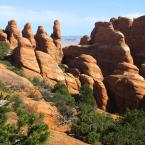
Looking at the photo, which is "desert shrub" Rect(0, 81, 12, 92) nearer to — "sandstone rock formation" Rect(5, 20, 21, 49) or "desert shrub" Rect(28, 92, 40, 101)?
"desert shrub" Rect(28, 92, 40, 101)

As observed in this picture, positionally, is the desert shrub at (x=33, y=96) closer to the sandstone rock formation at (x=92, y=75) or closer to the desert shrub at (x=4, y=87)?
the desert shrub at (x=4, y=87)

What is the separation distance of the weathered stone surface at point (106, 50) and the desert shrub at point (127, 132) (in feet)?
80.0

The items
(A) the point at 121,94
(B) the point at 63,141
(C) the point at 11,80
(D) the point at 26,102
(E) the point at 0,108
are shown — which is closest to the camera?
(E) the point at 0,108

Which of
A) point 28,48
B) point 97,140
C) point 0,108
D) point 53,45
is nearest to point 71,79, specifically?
point 28,48

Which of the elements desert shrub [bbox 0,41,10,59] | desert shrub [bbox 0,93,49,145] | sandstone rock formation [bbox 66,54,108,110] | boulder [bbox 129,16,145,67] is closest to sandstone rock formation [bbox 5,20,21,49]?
desert shrub [bbox 0,41,10,59]

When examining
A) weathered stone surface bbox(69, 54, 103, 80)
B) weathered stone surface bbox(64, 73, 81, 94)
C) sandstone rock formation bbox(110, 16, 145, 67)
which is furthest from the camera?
sandstone rock formation bbox(110, 16, 145, 67)

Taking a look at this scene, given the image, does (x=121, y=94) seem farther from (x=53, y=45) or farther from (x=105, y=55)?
(x=53, y=45)

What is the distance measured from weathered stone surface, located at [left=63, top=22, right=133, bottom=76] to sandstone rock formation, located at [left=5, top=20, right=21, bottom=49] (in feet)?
28.0

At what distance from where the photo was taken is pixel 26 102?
4791cm

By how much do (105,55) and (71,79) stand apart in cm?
1103

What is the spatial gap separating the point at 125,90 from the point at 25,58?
14.4 meters

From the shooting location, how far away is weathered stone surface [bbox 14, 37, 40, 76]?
66688 mm

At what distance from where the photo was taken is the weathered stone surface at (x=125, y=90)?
212ft

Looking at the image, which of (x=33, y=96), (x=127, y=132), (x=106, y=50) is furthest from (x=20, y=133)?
(x=106, y=50)
